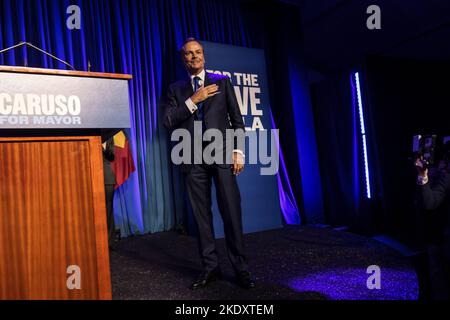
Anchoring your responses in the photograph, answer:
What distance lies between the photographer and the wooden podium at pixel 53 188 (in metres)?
1.18

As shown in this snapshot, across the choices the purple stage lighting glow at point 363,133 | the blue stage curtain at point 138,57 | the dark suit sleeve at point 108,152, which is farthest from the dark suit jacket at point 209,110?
the purple stage lighting glow at point 363,133

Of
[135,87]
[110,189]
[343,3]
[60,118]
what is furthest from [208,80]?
[343,3]

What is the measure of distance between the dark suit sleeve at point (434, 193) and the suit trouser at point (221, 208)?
96 cm

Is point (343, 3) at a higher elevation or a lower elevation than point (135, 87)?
higher

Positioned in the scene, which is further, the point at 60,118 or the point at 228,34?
the point at 228,34

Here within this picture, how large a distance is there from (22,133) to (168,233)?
2.95 metres

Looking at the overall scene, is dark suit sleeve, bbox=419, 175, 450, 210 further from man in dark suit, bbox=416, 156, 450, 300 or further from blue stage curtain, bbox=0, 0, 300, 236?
blue stage curtain, bbox=0, 0, 300, 236

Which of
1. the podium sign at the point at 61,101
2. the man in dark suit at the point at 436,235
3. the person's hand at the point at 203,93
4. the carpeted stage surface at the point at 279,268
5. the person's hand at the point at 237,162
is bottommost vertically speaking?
the carpeted stage surface at the point at 279,268

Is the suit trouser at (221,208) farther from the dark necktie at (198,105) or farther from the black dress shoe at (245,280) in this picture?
the dark necktie at (198,105)

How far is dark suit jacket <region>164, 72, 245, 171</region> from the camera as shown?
204 centimetres

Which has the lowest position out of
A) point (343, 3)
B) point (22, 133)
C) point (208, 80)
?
point (22, 133)

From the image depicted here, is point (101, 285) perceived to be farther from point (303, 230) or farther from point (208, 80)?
point (303, 230)

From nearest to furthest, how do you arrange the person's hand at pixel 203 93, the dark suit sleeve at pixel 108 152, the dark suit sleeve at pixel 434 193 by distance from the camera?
the dark suit sleeve at pixel 434 193 → the person's hand at pixel 203 93 → the dark suit sleeve at pixel 108 152

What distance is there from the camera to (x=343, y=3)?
5109 millimetres
